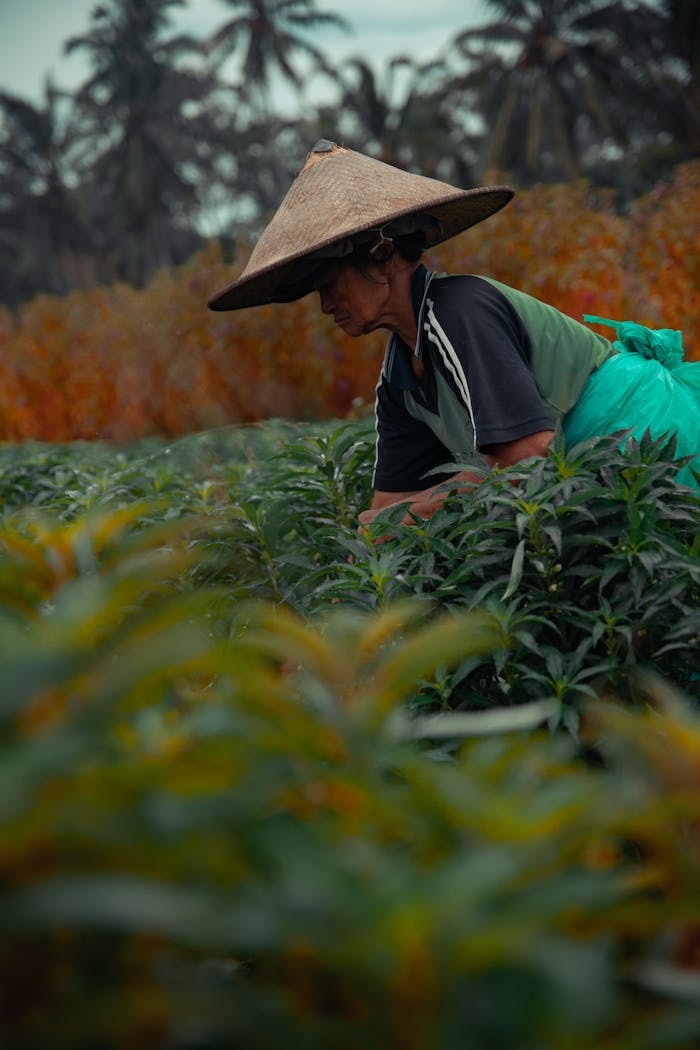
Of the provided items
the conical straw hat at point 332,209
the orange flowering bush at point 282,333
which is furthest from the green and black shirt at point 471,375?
the orange flowering bush at point 282,333

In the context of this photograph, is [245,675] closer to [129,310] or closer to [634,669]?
[634,669]

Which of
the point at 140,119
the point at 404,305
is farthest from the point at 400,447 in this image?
the point at 140,119

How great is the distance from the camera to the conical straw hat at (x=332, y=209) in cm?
247

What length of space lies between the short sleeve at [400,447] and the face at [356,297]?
28 centimetres

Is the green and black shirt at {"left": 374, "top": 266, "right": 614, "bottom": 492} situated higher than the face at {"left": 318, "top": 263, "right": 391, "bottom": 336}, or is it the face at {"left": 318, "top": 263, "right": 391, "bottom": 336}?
the face at {"left": 318, "top": 263, "right": 391, "bottom": 336}

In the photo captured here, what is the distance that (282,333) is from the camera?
25.6 ft

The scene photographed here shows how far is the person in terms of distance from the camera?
92.2 inches

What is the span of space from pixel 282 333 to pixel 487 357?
5.64 meters

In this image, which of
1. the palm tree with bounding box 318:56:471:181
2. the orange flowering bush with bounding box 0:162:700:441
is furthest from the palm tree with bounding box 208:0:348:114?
the orange flowering bush with bounding box 0:162:700:441

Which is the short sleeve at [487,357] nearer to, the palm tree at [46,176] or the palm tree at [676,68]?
the palm tree at [676,68]

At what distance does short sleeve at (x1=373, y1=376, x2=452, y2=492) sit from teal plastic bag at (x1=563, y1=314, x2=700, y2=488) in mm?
423

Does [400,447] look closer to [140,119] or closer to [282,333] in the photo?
[282,333]

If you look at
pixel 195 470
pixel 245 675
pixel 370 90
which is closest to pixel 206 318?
pixel 195 470

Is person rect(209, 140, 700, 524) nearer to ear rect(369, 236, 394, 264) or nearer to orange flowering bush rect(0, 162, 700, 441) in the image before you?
ear rect(369, 236, 394, 264)
